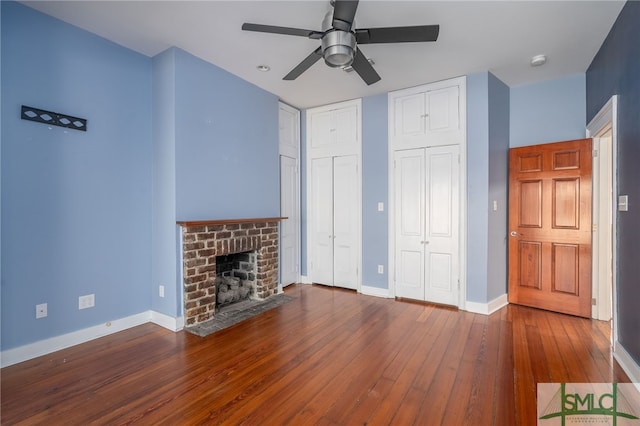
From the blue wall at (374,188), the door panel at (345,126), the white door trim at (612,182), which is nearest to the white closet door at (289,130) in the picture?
the door panel at (345,126)

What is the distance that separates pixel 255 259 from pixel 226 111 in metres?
1.87

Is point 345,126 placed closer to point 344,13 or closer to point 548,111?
point 548,111

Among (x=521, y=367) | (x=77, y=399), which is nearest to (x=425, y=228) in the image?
(x=521, y=367)

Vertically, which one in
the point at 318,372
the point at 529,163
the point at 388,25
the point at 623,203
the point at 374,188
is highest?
the point at 388,25

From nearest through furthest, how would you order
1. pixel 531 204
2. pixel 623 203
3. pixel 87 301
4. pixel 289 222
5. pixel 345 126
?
1. pixel 623 203
2. pixel 87 301
3. pixel 531 204
4. pixel 345 126
5. pixel 289 222

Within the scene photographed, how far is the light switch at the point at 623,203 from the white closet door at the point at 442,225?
144 cm

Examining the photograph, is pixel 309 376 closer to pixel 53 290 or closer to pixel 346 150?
pixel 53 290

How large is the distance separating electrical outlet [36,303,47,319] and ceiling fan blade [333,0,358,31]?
10.3 feet

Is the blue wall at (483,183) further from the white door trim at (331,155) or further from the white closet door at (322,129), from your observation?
the white closet door at (322,129)

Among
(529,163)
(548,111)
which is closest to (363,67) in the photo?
(529,163)

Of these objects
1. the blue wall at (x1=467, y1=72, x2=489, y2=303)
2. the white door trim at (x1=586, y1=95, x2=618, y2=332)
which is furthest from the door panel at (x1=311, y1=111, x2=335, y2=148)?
the white door trim at (x1=586, y1=95, x2=618, y2=332)

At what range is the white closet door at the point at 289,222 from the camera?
460 cm

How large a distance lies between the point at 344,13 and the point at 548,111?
10.6 ft

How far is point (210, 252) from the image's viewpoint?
3.31m
